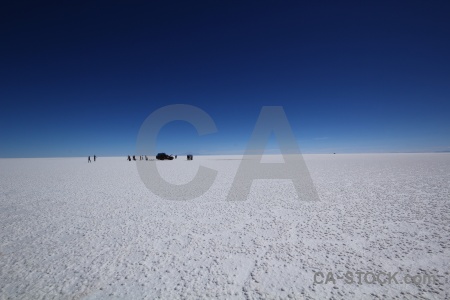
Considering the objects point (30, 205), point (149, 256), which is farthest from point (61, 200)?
point (149, 256)

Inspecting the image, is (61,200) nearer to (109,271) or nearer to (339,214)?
(109,271)

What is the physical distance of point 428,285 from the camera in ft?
8.80

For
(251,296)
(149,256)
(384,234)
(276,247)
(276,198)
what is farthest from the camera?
(276,198)

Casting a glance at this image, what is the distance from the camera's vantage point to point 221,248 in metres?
3.73

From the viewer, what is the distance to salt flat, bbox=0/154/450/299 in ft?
8.75

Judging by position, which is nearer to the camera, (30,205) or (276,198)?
(30,205)

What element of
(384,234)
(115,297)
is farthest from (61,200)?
(384,234)

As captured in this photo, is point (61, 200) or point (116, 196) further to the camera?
point (116, 196)

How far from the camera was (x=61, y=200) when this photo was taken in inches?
290

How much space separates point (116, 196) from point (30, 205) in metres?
2.43

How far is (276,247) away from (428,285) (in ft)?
6.48

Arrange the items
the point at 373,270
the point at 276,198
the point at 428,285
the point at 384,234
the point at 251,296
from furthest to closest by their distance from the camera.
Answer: the point at 276,198, the point at 384,234, the point at 373,270, the point at 428,285, the point at 251,296

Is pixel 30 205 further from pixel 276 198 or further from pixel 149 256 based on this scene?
pixel 276 198

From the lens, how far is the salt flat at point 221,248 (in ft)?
8.75
